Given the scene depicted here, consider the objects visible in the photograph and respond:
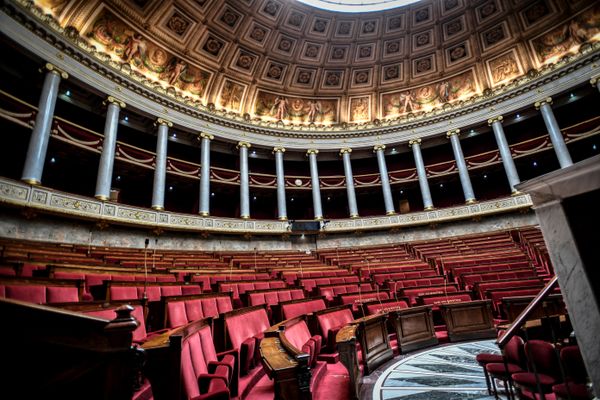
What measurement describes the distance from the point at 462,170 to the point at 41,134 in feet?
60.1

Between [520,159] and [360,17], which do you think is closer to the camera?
[520,159]

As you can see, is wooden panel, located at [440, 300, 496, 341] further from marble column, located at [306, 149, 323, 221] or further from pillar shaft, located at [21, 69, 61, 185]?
pillar shaft, located at [21, 69, 61, 185]

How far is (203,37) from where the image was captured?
15570 millimetres

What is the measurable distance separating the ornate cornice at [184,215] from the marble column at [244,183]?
69 cm

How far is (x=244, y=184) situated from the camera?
15.7 m

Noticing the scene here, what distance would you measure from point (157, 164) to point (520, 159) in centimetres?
Answer: 1846

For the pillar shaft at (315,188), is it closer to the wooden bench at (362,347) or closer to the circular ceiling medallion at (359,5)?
the circular ceiling medallion at (359,5)

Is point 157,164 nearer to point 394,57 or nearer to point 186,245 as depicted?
point 186,245

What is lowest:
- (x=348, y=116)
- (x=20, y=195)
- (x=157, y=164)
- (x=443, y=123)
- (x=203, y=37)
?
(x=20, y=195)

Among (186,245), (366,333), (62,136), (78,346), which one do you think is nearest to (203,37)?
(62,136)

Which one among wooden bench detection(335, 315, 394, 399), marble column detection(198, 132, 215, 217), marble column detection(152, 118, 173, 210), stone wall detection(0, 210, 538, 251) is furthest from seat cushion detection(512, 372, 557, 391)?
marble column detection(198, 132, 215, 217)

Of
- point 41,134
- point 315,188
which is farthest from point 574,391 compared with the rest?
point 315,188

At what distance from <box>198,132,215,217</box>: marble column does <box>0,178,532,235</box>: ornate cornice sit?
0.61m

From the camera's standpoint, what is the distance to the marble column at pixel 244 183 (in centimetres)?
1508
